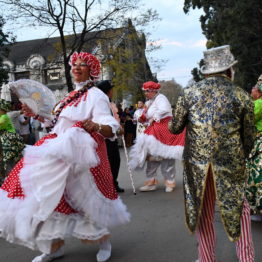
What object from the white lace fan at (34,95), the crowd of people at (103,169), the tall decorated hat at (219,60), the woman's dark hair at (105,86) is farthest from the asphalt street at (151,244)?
the woman's dark hair at (105,86)

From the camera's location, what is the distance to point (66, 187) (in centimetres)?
349

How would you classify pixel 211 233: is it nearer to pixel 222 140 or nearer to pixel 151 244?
pixel 222 140

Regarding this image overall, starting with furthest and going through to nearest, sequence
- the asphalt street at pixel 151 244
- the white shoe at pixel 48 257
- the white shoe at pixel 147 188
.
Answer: the white shoe at pixel 147 188 < the asphalt street at pixel 151 244 < the white shoe at pixel 48 257

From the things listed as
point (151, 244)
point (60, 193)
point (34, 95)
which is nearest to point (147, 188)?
point (151, 244)

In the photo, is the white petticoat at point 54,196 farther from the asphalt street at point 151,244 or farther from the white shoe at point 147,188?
the white shoe at point 147,188

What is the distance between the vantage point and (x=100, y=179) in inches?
142

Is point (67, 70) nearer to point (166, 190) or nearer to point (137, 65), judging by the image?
point (137, 65)

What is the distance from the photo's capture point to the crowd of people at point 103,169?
292 cm

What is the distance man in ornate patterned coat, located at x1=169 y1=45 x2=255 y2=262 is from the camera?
2.90 meters

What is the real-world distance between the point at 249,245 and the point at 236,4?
69.8ft

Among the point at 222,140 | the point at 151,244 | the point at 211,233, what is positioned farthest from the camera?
the point at 151,244

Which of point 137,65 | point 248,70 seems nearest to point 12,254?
point 248,70

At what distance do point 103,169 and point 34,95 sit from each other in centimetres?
113

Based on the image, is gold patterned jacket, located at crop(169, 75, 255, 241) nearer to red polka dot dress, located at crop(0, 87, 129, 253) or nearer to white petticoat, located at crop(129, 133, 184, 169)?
red polka dot dress, located at crop(0, 87, 129, 253)
